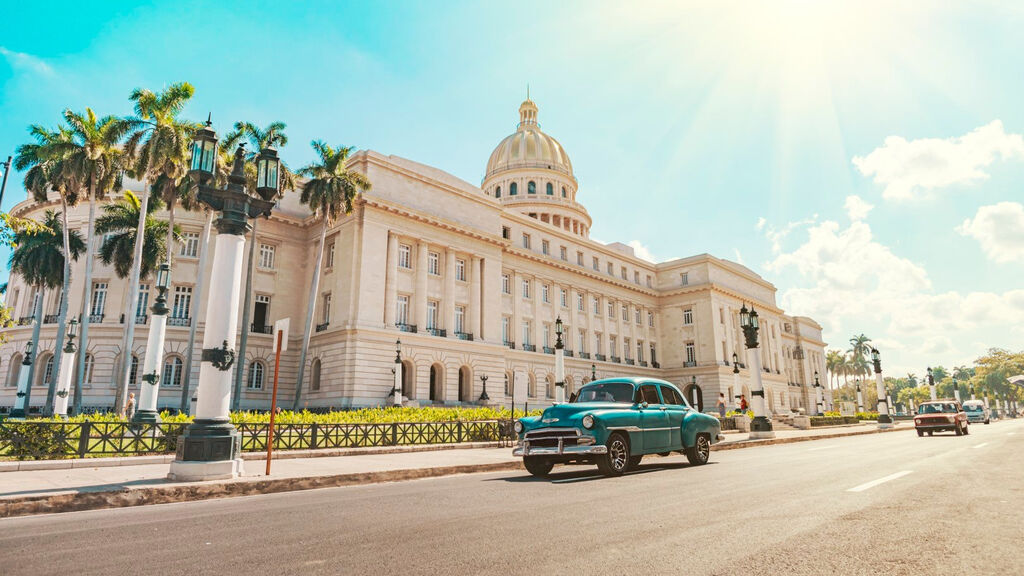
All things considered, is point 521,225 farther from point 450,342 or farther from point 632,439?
point 632,439

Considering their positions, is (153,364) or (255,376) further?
(255,376)

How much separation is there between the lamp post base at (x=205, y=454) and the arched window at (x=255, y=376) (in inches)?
1195

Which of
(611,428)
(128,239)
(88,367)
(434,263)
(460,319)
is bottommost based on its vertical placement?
(611,428)

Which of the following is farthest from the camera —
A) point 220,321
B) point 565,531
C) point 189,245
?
point 189,245

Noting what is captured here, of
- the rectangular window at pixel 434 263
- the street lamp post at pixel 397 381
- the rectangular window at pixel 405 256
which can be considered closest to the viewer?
the street lamp post at pixel 397 381

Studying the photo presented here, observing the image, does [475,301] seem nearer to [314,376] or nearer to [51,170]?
[314,376]

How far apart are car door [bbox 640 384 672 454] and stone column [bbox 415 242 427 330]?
2708 centimetres

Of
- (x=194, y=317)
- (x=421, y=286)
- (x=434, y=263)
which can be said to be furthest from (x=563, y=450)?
(x=434, y=263)

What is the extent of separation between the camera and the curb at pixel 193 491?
7258 millimetres

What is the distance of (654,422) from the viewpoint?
11.5m

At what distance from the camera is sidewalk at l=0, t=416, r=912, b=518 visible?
7.53 metres

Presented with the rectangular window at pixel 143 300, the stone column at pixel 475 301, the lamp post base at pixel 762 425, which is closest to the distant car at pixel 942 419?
the lamp post base at pixel 762 425

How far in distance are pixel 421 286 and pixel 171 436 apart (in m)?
25.0

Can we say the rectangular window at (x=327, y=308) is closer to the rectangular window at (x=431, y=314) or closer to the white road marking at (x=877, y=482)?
the rectangular window at (x=431, y=314)
